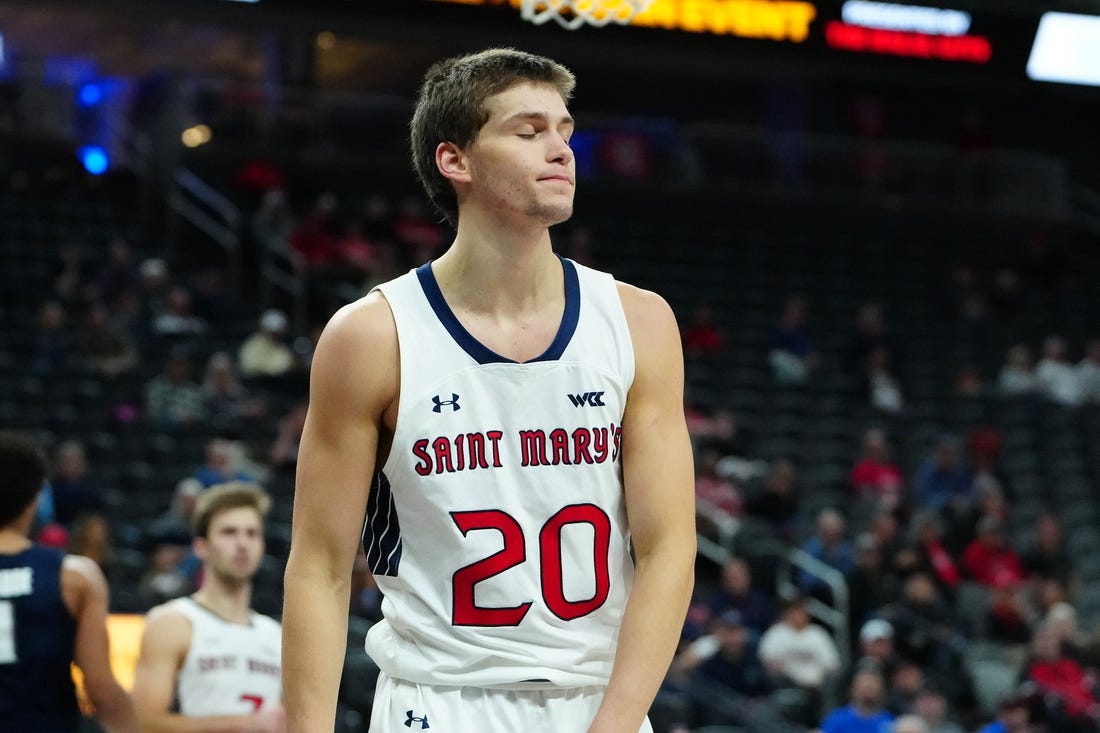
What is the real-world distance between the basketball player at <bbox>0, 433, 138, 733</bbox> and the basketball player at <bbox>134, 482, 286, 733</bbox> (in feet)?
3.14

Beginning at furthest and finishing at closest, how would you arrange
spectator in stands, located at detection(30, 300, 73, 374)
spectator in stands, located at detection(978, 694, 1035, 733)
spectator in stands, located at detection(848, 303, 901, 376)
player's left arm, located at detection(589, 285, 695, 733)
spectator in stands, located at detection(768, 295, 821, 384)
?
1. spectator in stands, located at detection(848, 303, 901, 376)
2. spectator in stands, located at detection(768, 295, 821, 384)
3. spectator in stands, located at detection(30, 300, 73, 374)
4. spectator in stands, located at detection(978, 694, 1035, 733)
5. player's left arm, located at detection(589, 285, 695, 733)

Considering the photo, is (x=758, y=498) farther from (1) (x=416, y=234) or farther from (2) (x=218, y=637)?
(2) (x=218, y=637)

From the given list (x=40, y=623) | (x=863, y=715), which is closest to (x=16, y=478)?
(x=40, y=623)

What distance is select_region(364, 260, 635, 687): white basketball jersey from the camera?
316 centimetres

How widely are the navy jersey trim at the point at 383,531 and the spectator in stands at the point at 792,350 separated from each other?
49.1 ft

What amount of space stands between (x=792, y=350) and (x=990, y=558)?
413 cm

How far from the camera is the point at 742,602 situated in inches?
516

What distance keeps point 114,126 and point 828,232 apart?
909 centimetres

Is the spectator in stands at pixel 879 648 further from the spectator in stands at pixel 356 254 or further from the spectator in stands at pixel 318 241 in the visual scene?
the spectator in stands at pixel 318 241

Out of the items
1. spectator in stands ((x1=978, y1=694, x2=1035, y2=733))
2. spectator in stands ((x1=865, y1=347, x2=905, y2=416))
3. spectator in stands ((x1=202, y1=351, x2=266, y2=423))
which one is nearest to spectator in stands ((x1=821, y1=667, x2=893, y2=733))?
spectator in stands ((x1=978, y1=694, x2=1035, y2=733))

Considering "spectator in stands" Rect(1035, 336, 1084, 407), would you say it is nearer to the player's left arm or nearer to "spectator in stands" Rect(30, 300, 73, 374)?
"spectator in stands" Rect(30, 300, 73, 374)

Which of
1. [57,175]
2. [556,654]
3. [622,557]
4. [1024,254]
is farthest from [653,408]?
[1024,254]

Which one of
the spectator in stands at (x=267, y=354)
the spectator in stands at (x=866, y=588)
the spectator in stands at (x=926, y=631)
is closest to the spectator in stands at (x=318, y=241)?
the spectator in stands at (x=267, y=354)

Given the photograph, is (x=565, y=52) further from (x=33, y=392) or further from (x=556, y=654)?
(x=556, y=654)
